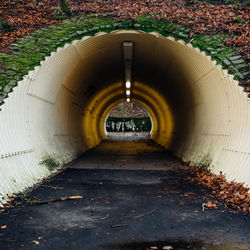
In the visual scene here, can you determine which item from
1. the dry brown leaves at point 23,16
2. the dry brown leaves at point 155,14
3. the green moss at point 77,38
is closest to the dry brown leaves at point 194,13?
the dry brown leaves at point 155,14

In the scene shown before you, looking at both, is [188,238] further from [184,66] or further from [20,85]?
[184,66]

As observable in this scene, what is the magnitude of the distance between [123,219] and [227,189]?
2917 millimetres

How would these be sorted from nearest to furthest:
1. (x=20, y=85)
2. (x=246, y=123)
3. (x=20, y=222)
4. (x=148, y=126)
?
1. (x=20, y=222)
2. (x=246, y=123)
3. (x=20, y=85)
4. (x=148, y=126)

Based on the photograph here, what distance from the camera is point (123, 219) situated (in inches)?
205

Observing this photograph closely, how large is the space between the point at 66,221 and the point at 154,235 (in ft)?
5.18

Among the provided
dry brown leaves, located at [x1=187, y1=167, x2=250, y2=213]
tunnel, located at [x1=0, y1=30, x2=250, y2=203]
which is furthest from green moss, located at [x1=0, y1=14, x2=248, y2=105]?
dry brown leaves, located at [x1=187, y1=167, x2=250, y2=213]

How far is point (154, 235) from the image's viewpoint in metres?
4.45

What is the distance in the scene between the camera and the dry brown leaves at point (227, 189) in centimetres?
595

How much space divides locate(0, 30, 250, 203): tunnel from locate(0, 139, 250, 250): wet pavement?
37.6 inches

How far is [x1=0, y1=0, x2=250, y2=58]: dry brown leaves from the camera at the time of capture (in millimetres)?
9100

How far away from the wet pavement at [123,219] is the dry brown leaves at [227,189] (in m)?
0.24

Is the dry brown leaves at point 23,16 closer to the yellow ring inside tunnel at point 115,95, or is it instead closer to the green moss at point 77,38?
the green moss at point 77,38

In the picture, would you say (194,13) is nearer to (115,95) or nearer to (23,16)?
(23,16)

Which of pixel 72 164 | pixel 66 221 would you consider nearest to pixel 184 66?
pixel 72 164
